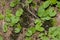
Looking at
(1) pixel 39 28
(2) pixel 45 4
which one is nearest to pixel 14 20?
(1) pixel 39 28

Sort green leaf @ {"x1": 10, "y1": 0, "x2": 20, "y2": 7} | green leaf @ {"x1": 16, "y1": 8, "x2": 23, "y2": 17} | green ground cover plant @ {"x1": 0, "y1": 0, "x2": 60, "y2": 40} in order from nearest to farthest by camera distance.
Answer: green ground cover plant @ {"x1": 0, "y1": 0, "x2": 60, "y2": 40} < green leaf @ {"x1": 16, "y1": 8, "x2": 23, "y2": 17} < green leaf @ {"x1": 10, "y1": 0, "x2": 20, "y2": 7}

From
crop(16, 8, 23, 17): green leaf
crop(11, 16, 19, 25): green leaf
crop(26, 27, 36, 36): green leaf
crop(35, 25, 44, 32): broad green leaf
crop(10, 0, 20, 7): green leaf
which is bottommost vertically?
crop(26, 27, 36, 36): green leaf

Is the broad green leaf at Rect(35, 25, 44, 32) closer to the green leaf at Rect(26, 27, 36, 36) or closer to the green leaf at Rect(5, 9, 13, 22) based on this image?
the green leaf at Rect(26, 27, 36, 36)

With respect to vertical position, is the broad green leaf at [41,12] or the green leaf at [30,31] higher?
the broad green leaf at [41,12]

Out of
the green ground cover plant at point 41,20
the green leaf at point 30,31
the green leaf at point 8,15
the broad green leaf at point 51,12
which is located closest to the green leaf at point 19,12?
the green ground cover plant at point 41,20

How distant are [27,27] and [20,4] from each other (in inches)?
16.0

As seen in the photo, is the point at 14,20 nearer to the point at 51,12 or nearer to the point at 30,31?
the point at 30,31

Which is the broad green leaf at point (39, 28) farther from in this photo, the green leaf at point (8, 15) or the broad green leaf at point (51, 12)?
the green leaf at point (8, 15)

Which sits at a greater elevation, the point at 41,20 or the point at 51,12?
the point at 51,12

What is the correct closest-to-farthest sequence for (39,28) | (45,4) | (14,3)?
(39,28) < (45,4) < (14,3)

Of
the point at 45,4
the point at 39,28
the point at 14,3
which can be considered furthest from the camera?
the point at 14,3

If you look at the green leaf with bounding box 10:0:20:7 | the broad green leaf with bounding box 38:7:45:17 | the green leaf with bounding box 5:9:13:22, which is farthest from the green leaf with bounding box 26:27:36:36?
the green leaf with bounding box 10:0:20:7

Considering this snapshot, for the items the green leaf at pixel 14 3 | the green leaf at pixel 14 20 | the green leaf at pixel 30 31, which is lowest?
the green leaf at pixel 30 31

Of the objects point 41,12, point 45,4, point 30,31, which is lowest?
point 30,31
